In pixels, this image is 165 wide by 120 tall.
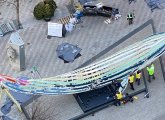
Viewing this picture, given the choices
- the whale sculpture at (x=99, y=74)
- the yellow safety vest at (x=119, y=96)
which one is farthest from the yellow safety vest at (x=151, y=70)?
the yellow safety vest at (x=119, y=96)

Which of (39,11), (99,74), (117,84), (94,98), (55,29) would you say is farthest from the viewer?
(39,11)

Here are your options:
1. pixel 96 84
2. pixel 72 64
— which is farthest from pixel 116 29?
pixel 96 84

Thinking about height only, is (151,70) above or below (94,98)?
above

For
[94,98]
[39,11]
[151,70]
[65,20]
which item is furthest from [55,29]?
[151,70]

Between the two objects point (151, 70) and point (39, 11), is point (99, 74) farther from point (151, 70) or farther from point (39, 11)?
point (39, 11)

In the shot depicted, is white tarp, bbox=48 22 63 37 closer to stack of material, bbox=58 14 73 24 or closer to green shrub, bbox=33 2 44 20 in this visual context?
stack of material, bbox=58 14 73 24

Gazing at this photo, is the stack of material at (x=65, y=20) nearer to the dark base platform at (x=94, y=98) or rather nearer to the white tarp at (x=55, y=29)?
the white tarp at (x=55, y=29)
